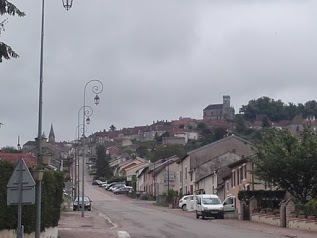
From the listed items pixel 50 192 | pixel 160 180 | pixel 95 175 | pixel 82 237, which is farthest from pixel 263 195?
pixel 95 175

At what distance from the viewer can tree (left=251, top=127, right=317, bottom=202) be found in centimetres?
4675

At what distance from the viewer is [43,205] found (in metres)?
25.5

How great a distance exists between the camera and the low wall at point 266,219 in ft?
149

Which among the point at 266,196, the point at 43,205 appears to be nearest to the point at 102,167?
the point at 266,196

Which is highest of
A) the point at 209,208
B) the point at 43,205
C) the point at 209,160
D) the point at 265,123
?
the point at 265,123

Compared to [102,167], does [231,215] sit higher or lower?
lower

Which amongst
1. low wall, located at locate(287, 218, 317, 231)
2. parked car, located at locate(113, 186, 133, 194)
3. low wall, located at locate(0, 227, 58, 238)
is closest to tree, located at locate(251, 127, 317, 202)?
low wall, located at locate(287, 218, 317, 231)

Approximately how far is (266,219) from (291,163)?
438 cm

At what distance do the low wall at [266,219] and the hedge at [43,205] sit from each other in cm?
2066

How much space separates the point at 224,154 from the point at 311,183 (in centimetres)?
3532

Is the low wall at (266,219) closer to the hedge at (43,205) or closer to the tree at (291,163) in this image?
the tree at (291,163)

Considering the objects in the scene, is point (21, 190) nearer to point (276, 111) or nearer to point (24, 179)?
point (24, 179)

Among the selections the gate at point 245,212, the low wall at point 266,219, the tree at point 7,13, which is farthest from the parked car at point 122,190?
the tree at point 7,13

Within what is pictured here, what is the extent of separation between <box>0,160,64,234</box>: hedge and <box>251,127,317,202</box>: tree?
868 inches
